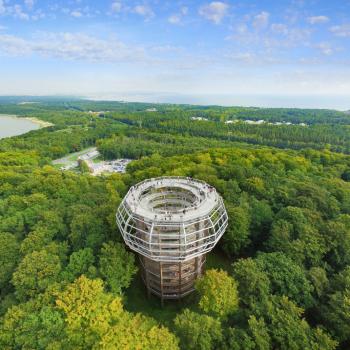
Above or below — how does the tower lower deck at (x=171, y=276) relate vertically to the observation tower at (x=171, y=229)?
below

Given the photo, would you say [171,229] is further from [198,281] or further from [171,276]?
[171,276]

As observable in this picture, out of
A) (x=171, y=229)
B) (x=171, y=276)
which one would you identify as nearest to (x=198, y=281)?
(x=171, y=276)

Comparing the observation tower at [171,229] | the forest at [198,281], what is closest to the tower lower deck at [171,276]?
the observation tower at [171,229]

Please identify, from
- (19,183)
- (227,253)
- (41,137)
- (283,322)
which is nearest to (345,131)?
(227,253)

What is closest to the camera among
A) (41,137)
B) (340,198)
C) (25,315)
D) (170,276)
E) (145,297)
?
(25,315)

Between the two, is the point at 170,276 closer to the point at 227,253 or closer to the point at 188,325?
the point at 188,325

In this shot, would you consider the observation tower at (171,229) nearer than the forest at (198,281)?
No

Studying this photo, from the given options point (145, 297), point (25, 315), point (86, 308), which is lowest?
point (145, 297)

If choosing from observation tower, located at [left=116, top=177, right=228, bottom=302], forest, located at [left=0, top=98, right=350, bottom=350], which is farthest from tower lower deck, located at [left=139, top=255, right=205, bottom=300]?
forest, located at [left=0, top=98, right=350, bottom=350]

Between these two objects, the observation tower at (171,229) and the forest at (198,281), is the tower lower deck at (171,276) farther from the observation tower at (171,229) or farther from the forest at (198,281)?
the forest at (198,281)
